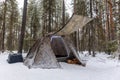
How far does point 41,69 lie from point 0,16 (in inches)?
839

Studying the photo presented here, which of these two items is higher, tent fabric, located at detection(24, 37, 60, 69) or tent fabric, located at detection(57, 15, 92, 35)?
tent fabric, located at detection(57, 15, 92, 35)

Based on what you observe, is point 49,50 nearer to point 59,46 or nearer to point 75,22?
point 75,22

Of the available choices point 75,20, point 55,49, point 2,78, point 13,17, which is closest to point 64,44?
point 55,49

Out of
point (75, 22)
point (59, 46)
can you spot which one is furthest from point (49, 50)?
point (59, 46)

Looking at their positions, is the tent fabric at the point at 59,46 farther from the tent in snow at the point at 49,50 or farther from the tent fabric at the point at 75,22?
the tent fabric at the point at 75,22

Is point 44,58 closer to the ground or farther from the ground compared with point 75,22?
closer to the ground

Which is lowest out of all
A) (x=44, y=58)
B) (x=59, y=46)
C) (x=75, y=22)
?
(x=44, y=58)

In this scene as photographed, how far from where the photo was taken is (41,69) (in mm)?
10398

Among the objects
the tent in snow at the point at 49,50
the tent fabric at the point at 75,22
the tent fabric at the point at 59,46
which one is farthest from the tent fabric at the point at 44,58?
the tent fabric at the point at 59,46

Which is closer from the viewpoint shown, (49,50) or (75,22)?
(75,22)

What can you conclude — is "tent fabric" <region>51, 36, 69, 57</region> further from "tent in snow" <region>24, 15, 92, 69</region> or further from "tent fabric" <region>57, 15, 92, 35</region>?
"tent fabric" <region>57, 15, 92, 35</region>

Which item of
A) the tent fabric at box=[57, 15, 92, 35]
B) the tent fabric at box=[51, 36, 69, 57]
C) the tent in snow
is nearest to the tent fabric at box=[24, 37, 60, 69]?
the tent in snow

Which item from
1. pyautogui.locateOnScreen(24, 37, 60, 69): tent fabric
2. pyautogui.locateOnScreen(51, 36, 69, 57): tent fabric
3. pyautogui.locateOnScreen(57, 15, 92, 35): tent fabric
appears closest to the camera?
pyautogui.locateOnScreen(57, 15, 92, 35): tent fabric

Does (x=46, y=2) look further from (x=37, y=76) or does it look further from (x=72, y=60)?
(x=37, y=76)
